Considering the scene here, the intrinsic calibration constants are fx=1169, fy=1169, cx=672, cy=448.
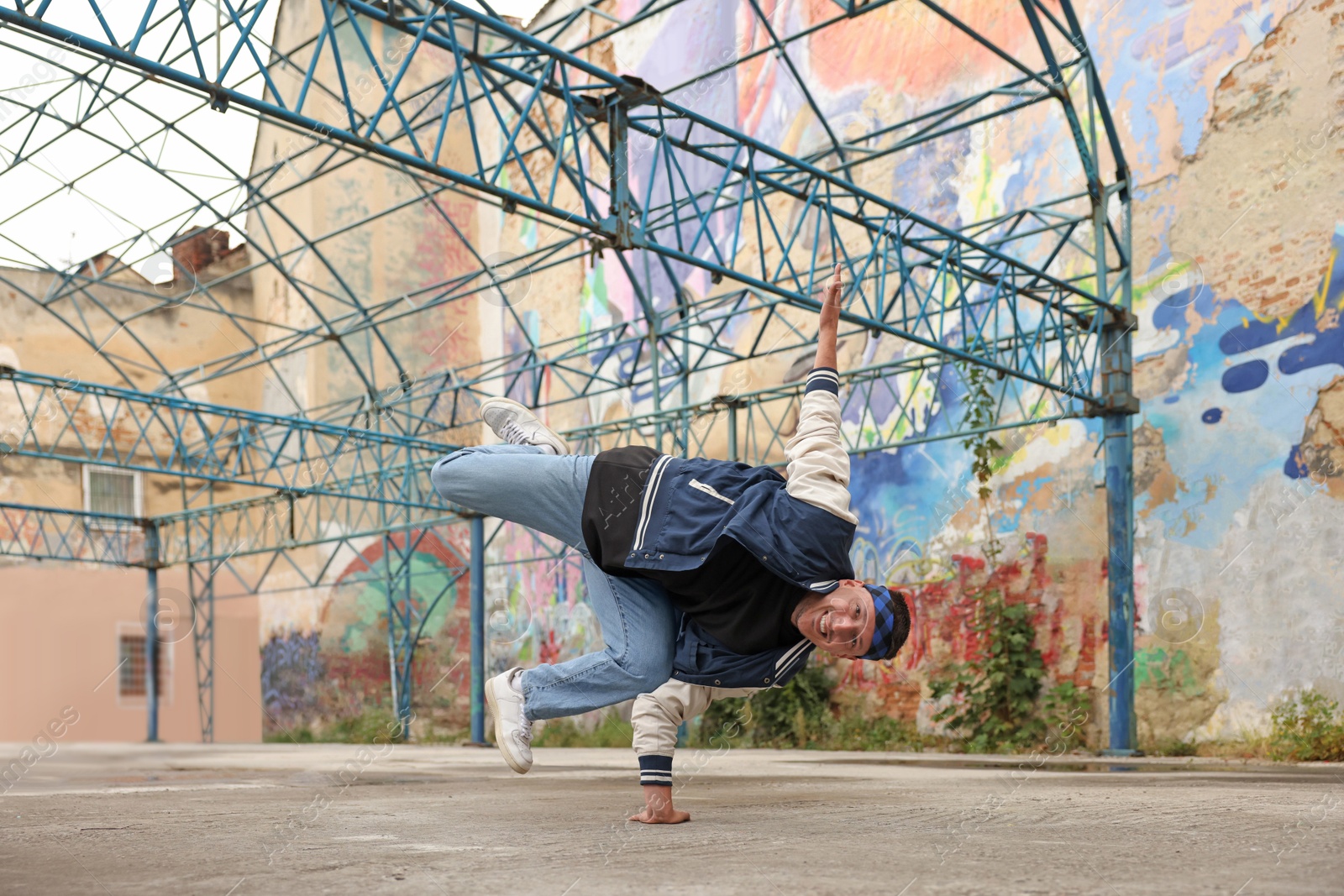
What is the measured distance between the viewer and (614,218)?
9.34m

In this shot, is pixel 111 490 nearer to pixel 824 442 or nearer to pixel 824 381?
pixel 824 381

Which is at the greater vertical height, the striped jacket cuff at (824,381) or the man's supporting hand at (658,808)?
the striped jacket cuff at (824,381)

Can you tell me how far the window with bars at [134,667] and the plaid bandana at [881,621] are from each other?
2643 cm

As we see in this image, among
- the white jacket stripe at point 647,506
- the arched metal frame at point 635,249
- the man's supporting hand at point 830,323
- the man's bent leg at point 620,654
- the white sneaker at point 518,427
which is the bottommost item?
the man's bent leg at point 620,654

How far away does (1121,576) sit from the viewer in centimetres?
1302

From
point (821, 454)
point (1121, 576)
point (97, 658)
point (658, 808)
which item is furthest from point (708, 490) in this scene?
point (97, 658)

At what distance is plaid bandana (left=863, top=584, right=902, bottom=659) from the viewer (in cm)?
380

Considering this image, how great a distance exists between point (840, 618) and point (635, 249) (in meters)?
11.3

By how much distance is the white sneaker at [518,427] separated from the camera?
13.9 ft

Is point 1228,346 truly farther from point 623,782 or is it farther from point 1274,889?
point 1274,889

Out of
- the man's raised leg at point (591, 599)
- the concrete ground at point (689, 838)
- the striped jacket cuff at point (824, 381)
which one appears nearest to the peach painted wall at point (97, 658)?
the concrete ground at point (689, 838)

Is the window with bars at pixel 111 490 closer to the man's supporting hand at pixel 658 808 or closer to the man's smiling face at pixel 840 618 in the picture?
the man's supporting hand at pixel 658 808

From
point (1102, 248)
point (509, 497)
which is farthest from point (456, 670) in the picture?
point (509, 497)

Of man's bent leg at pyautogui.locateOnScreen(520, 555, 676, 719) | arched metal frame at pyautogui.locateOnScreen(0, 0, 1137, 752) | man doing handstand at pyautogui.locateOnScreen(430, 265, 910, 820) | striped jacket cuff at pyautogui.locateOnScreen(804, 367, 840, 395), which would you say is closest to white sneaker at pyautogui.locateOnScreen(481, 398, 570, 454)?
man doing handstand at pyautogui.locateOnScreen(430, 265, 910, 820)
